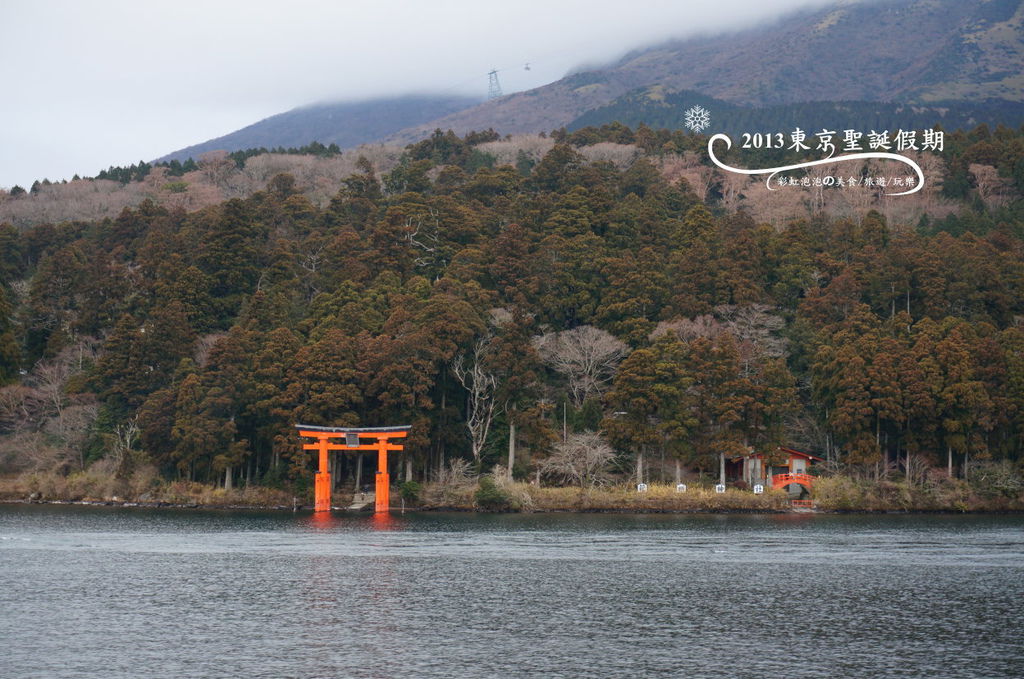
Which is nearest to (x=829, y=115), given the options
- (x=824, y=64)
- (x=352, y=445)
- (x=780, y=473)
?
(x=824, y=64)

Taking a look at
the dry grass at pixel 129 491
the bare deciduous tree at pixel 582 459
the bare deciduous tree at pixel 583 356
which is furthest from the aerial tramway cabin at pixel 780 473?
the dry grass at pixel 129 491

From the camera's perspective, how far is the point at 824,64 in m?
159

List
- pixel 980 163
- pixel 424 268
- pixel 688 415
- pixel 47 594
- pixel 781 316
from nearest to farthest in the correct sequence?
pixel 47 594 → pixel 688 415 → pixel 781 316 → pixel 424 268 → pixel 980 163

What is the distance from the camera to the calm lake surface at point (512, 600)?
2277cm

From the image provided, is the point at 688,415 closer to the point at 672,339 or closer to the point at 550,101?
the point at 672,339

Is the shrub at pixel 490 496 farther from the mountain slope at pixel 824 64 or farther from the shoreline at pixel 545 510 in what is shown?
the mountain slope at pixel 824 64

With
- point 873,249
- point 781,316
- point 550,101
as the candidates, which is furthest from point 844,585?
point 550,101

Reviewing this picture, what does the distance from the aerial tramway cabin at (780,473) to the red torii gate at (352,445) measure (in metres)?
16.9

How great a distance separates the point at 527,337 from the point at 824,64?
118m

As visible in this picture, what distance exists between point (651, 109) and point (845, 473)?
83.5 m

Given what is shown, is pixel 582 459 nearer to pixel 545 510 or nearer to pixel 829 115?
pixel 545 510

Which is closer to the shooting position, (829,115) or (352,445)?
(352,445)

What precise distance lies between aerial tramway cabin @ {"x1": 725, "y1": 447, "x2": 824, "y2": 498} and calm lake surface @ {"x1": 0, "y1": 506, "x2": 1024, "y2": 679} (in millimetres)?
7337

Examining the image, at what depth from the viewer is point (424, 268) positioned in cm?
6988
